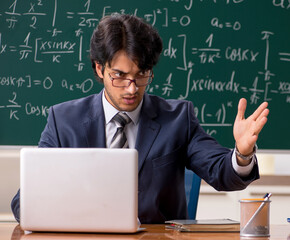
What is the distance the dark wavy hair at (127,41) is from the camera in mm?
2113

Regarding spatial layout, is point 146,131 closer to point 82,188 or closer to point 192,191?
point 192,191

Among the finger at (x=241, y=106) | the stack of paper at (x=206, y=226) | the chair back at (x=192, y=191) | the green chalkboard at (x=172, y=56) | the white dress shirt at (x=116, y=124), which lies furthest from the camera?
the green chalkboard at (x=172, y=56)

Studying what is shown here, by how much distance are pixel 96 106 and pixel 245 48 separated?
5.57 feet

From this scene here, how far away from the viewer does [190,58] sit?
11.8 ft

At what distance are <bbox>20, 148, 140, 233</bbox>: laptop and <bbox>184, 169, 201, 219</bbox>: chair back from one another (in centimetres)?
80

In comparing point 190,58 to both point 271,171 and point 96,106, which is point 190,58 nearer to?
point 271,171

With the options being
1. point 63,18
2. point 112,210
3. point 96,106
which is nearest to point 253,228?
point 112,210

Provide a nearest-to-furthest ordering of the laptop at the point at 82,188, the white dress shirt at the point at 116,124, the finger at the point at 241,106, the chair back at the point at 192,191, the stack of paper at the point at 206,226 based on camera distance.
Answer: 1. the laptop at the point at 82,188
2. the stack of paper at the point at 206,226
3. the finger at the point at 241,106
4. the white dress shirt at the point at 116,124
5. the chair back at the point at 192,191

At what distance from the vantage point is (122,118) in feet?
7.11

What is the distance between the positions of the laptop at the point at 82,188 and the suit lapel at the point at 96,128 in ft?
2.10

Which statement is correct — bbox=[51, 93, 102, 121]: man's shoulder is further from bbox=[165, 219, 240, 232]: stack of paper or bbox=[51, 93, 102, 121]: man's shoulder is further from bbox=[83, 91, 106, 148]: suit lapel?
bbox=[165, 219, 240, 232]: stack of paper

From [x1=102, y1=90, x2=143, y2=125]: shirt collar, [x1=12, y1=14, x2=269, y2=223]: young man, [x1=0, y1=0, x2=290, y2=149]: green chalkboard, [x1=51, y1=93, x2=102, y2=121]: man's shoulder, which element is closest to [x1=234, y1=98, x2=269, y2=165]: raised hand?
[x1=12, y1=14, x2=269, y2=223]: young man

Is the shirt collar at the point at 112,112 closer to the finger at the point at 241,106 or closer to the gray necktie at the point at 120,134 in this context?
the gray necktie at the point at 120,134

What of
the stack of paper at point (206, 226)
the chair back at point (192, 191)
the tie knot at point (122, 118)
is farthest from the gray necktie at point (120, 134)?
the stack of paper at point (206, 226)
